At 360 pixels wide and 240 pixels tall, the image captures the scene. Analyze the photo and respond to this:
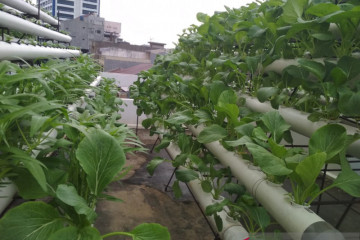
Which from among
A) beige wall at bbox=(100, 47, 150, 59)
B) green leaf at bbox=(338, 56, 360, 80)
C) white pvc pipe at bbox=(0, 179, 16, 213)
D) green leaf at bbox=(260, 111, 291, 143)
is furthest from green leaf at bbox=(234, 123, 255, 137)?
beige wall at bbox=(100, 47, 150, 59)

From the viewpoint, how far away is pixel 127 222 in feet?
6.48

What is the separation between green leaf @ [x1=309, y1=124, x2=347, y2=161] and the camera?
0.87 m

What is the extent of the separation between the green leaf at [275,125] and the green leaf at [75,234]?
0.75m

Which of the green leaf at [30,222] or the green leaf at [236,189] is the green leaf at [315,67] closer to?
the green leaf at [236,189]

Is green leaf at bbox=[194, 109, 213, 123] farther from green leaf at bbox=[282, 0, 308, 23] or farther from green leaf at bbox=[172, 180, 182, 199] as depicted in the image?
green leaf at bbox=[282, 0, 308, 23]

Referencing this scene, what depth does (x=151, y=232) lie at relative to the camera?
2.37ft

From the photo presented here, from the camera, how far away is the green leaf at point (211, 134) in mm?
1249

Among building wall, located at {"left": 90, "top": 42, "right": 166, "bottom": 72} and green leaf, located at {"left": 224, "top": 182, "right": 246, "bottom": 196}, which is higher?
building wall, located at {"left": 90, "top": 42, "right": 166, "bottom": 72}

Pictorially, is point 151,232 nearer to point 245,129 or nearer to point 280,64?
point 245,129

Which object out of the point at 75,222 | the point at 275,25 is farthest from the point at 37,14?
the point at 75,222

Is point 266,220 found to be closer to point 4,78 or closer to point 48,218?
point 48,218

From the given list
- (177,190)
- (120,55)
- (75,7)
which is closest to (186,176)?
(177,190)

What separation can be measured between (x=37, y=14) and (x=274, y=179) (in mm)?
4799

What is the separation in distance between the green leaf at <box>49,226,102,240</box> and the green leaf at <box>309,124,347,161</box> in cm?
71
